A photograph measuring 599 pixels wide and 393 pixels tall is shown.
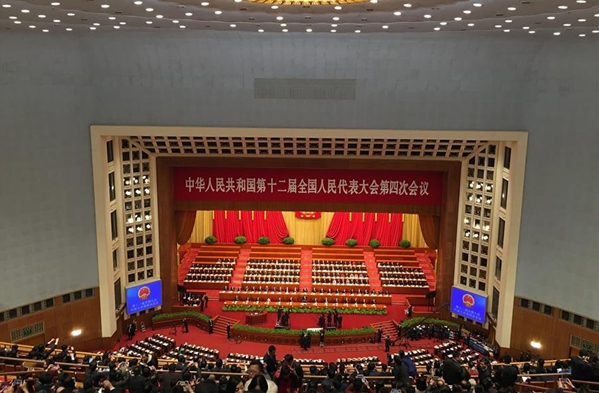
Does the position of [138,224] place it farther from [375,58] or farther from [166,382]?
[166,382]

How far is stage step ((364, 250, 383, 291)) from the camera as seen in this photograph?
76.3ft

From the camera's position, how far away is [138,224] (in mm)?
19328

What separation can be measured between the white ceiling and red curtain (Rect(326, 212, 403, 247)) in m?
14.0

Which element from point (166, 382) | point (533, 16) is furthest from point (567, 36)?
point (166, 382)

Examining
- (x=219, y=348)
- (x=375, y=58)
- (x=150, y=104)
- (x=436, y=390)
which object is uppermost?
(x=375, y=58)

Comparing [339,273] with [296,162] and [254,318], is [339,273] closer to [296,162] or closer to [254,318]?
[254,318]

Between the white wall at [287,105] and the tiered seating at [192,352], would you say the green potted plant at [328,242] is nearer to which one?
the tiered seating at [192,352]

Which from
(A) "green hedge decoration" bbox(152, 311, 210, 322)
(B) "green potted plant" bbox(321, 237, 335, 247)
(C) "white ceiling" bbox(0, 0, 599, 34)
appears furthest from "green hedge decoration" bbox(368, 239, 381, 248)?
(C) "white ceiling" bbox(0, 0, 599, 34)

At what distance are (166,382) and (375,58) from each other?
10211mm

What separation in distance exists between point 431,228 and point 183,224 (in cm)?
867

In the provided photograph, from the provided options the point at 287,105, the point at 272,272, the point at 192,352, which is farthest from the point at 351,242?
the point at 287,105

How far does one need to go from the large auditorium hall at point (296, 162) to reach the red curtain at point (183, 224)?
12cm

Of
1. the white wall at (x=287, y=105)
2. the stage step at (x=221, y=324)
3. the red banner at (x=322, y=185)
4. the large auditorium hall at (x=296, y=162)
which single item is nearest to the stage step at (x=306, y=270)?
the large auditorium hall at (x=296, y=162)

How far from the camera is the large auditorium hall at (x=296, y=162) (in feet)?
48.0
